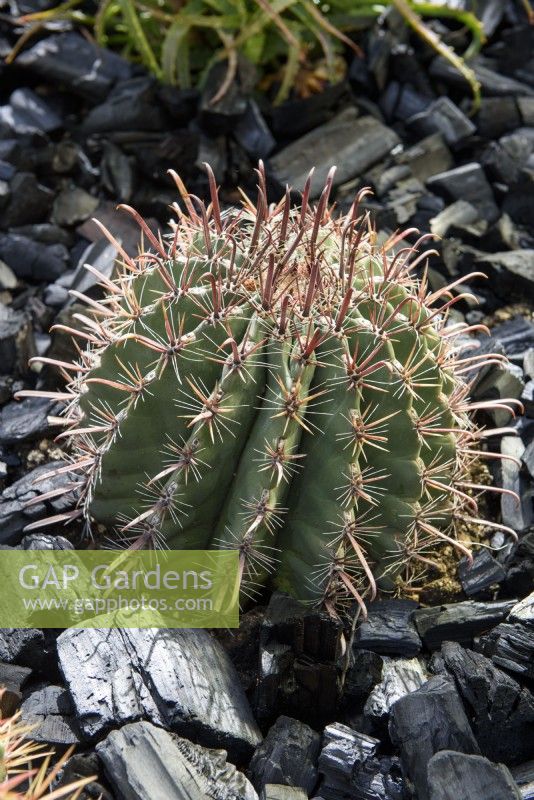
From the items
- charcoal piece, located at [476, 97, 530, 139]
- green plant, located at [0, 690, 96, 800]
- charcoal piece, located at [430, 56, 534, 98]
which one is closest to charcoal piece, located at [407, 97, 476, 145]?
charcoal piece, located at [476, 97, 530, 139]

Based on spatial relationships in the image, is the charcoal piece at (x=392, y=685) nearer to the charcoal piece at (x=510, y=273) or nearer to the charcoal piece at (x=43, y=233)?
the charcoal piece at (x=510, y=273)

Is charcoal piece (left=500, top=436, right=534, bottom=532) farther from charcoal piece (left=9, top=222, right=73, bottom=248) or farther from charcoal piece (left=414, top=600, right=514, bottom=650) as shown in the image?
charcoal piece (left=9, top=222, right=73, bottom=248)

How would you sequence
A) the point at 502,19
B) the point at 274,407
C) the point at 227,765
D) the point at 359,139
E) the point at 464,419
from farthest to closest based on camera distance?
the point at 502,19 → the point at 359,139 → the point at 464,419 → the point at 274,407 → the point at 227,765

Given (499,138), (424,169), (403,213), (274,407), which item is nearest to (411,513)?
(274,407)

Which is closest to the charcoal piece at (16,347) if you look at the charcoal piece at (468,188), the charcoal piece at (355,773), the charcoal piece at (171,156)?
the charcoal piece at (171,156)

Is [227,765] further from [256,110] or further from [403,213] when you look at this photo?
[256,110]
